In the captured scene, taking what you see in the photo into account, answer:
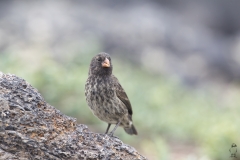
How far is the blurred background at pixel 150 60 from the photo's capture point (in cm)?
853

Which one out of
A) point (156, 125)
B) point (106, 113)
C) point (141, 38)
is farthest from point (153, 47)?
point (106, 113)

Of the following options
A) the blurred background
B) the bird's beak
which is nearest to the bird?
the bird's beak

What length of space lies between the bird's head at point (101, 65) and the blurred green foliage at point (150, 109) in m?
1.10

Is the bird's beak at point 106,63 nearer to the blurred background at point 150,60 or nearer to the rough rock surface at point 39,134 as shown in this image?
the blurred background at point 150,60

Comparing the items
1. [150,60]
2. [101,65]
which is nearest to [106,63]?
[101,65]

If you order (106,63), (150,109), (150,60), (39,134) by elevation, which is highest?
(150,60)

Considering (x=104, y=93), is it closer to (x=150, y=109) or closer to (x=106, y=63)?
(x=106, y=63)

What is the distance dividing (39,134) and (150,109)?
6.84 meters

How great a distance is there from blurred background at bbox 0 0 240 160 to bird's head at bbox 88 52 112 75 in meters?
1.20

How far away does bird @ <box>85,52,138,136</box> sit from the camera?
5.99 metres

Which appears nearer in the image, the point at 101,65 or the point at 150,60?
the point at 101,65

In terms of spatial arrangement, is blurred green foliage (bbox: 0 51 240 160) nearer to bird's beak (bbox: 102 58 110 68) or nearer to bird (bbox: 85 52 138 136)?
bird (bbox: 85 52 138 136)

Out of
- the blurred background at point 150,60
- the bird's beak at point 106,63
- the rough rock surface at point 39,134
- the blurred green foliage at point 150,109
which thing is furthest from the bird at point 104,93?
the rough rock surface at point 39,134

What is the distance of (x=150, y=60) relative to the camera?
634 inches
